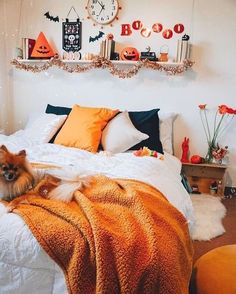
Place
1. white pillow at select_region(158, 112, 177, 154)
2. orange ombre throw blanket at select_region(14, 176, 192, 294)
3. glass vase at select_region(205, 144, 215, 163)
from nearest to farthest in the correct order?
orange ombre throw blanket at select_region(14, 176, 192, 294) < white pillow at select_region(158, 112, 177, 154) < glass vase at select_region(205, 144, 215, 163)

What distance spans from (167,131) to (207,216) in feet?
3.14

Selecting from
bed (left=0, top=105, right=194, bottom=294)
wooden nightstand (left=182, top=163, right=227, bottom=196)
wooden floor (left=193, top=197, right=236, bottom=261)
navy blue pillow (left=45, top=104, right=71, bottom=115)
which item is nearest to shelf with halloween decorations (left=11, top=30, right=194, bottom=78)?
navy blue pillow (left=45, top=104, right=71, bottom=115)

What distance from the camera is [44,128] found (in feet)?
9.29

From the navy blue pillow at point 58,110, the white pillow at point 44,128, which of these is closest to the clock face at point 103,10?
the navy blue pillow at point 58,110

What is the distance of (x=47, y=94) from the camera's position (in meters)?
3.52

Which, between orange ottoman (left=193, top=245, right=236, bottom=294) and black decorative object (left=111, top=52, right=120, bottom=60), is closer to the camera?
orange ottoman (left=193, top=245, right=236, bottom=294)

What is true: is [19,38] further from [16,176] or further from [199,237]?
[199,237]

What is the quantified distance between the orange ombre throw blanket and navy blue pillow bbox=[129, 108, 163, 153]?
1.45 metres

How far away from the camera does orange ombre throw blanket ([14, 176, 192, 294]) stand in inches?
38.8

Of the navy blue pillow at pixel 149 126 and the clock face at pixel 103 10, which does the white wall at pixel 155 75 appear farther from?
the navy blue pillow at pixel 149 126

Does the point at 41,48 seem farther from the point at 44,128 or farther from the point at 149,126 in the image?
the point at 149,126

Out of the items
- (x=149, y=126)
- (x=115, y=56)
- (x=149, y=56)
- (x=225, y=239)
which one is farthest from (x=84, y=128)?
(x=225, y=239)

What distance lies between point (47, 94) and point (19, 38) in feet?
2.55

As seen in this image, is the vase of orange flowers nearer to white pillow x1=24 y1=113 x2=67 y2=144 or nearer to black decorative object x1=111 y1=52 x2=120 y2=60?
black decorative object x1=111 y1=52 x2=120 y2=60
